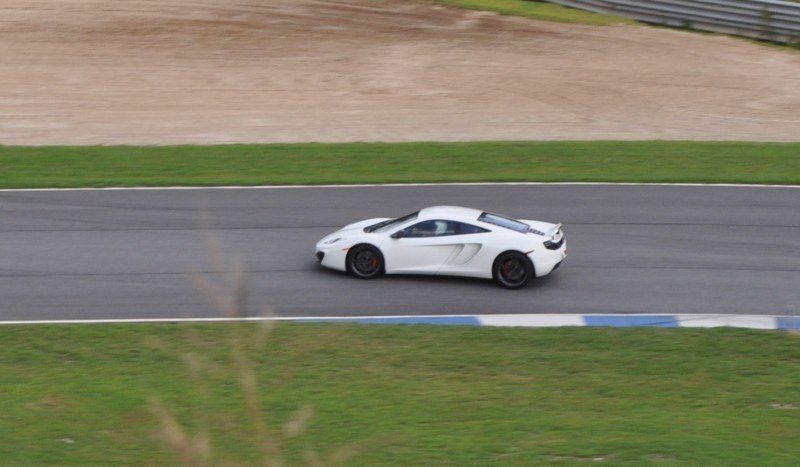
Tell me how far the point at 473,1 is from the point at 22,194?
2020 cm

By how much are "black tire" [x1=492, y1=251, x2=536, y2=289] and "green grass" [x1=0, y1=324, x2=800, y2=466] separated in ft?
6.49

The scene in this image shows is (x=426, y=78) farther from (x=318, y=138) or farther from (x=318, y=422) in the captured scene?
(x=318, y=422)

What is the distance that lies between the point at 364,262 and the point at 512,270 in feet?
7.16

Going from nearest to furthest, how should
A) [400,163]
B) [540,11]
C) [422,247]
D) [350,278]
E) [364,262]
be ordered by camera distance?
1. [422,247]
2. [364,262]
3. [350,278]
4. [400,163]
5. [540,11]

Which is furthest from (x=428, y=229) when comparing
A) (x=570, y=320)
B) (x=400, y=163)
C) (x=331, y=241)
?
(x=400, y=163)

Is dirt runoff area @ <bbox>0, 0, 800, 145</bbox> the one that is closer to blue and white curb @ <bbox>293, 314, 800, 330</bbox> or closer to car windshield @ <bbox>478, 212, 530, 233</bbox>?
car windshield @ <bbox>478, 212, 530, 233</bbox>

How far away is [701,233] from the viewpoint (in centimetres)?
1753

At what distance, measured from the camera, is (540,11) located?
34.7m

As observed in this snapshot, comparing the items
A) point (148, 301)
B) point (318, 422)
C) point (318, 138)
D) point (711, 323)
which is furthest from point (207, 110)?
point (318, 422)

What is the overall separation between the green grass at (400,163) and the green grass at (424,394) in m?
7.48

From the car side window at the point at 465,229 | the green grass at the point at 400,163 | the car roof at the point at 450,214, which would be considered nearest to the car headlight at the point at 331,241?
the car roof at the point at 450,214

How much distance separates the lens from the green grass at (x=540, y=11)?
33969 millimetres

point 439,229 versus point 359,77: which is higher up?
point 359,77

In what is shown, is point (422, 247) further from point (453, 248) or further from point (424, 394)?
point (424, 394)
